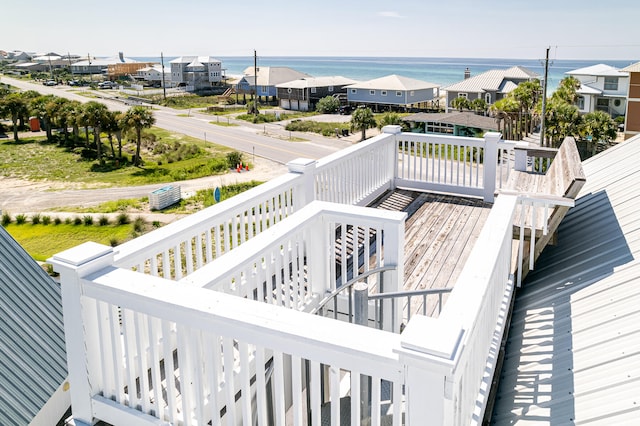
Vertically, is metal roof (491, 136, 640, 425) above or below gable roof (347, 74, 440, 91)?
below

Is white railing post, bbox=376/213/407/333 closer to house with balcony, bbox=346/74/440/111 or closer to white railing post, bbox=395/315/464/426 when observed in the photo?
white railing post, bbox=395/315/464/426

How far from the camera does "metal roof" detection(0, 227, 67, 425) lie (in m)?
7.38

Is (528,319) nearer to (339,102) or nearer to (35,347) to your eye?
(35,347)

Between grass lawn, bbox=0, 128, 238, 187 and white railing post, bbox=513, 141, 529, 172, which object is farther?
grass lawn, bbox=0, 128, 238, 187

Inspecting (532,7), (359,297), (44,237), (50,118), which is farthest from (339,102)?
(532,7)

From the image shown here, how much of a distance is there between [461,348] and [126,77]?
11633 centimetres

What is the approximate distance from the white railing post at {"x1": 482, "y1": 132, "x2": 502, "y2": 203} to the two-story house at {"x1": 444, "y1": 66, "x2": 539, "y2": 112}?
45.1m

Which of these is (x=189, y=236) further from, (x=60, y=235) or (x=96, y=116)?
(x=96, y=116)

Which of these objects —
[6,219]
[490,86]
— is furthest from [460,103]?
[6,219]

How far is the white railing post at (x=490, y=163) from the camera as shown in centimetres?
682

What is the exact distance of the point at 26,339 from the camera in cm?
811

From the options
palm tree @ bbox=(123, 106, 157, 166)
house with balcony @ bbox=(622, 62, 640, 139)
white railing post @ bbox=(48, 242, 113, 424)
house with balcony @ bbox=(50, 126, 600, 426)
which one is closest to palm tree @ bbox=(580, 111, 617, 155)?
house with balcony @ bbox=(622, 62, 640, 139)

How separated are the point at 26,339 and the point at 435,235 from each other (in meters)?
6.60

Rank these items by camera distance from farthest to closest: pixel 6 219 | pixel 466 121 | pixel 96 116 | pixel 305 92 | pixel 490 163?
pixel 305 92, pixel 96 116, pixel 466 121, pixel 6 219, pixel 490 163
